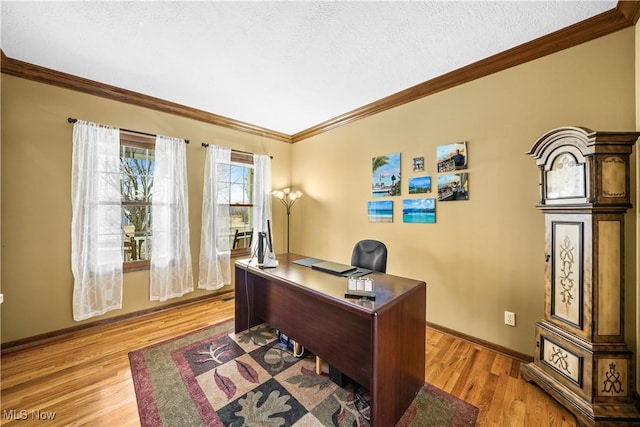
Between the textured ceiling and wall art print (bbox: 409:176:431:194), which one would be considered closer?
Answer: the textured ceiling

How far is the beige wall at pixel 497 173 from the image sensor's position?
5.88 ft

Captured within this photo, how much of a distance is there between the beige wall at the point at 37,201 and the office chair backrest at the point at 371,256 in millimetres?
2859

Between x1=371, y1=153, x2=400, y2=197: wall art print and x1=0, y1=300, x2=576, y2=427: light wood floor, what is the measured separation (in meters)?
1.64

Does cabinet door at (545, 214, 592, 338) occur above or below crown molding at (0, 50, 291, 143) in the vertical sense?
below

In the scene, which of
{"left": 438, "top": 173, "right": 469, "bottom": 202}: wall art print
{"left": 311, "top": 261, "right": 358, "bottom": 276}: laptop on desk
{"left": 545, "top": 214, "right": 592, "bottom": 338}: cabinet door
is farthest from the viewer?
{"left": 438, "top": 173, "right": 469, "bottom": 202}: wall art print

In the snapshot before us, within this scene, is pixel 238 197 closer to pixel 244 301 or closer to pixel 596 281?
pixel 244 301

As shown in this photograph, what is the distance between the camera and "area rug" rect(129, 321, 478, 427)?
1.52 metres

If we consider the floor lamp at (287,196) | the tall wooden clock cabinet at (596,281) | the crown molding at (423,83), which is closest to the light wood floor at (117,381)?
the tall wooden clock cabinet at (596,281)

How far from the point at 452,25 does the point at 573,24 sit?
89cm

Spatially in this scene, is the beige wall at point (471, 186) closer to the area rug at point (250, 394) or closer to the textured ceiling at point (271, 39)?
the textured ceiling at point (271, 39)

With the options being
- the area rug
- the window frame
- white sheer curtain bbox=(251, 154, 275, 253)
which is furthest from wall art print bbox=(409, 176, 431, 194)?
the window frame

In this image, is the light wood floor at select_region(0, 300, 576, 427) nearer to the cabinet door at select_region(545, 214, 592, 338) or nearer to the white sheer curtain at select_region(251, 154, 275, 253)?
the cabinet door at select_region(545, 214, 592, 338)

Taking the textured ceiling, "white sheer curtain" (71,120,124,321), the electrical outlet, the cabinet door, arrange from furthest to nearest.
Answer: "white sheer curtain" (71,120,124,321)
the electrical outlet
the textured ceiling
the cabinet door

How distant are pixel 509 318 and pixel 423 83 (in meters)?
2.42
